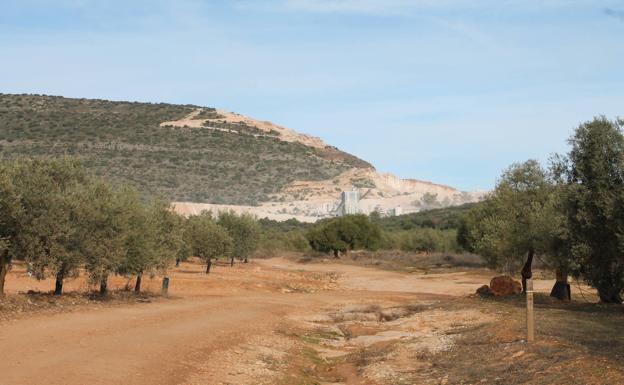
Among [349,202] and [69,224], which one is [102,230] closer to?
[69,224]

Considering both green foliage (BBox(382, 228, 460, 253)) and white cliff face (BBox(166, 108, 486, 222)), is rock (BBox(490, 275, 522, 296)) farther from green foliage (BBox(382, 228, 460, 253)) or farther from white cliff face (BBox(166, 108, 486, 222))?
white cliff face (BBox(166, 108, 486, 222))

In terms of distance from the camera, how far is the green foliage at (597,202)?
2186 cm

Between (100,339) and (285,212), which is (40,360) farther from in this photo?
(285,212)

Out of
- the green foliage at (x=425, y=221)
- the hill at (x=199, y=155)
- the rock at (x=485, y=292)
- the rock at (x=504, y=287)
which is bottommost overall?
the rock at (x=485, y=292)

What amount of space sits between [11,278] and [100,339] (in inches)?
937

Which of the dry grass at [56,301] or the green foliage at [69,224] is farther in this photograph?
the green foliage at [69,224]

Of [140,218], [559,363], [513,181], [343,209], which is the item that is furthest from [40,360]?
[343,209]

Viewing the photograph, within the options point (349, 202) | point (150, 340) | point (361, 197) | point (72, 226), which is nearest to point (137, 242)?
point (72, 226)

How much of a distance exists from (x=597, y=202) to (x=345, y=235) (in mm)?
68903

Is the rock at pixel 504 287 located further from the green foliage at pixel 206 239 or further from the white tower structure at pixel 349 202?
the white tower structure at pixel 349 202

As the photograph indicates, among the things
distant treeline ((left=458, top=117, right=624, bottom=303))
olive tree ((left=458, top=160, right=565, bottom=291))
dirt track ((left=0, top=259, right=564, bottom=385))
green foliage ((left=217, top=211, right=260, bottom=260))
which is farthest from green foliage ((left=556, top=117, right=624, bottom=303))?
green foliage ((left=217, top=211, right=260, bottom=260))

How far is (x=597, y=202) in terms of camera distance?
71.8ft

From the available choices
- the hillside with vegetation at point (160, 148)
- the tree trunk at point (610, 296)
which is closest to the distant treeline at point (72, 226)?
the tree trunk at point (610, 296)

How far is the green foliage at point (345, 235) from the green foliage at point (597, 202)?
2588 inches
